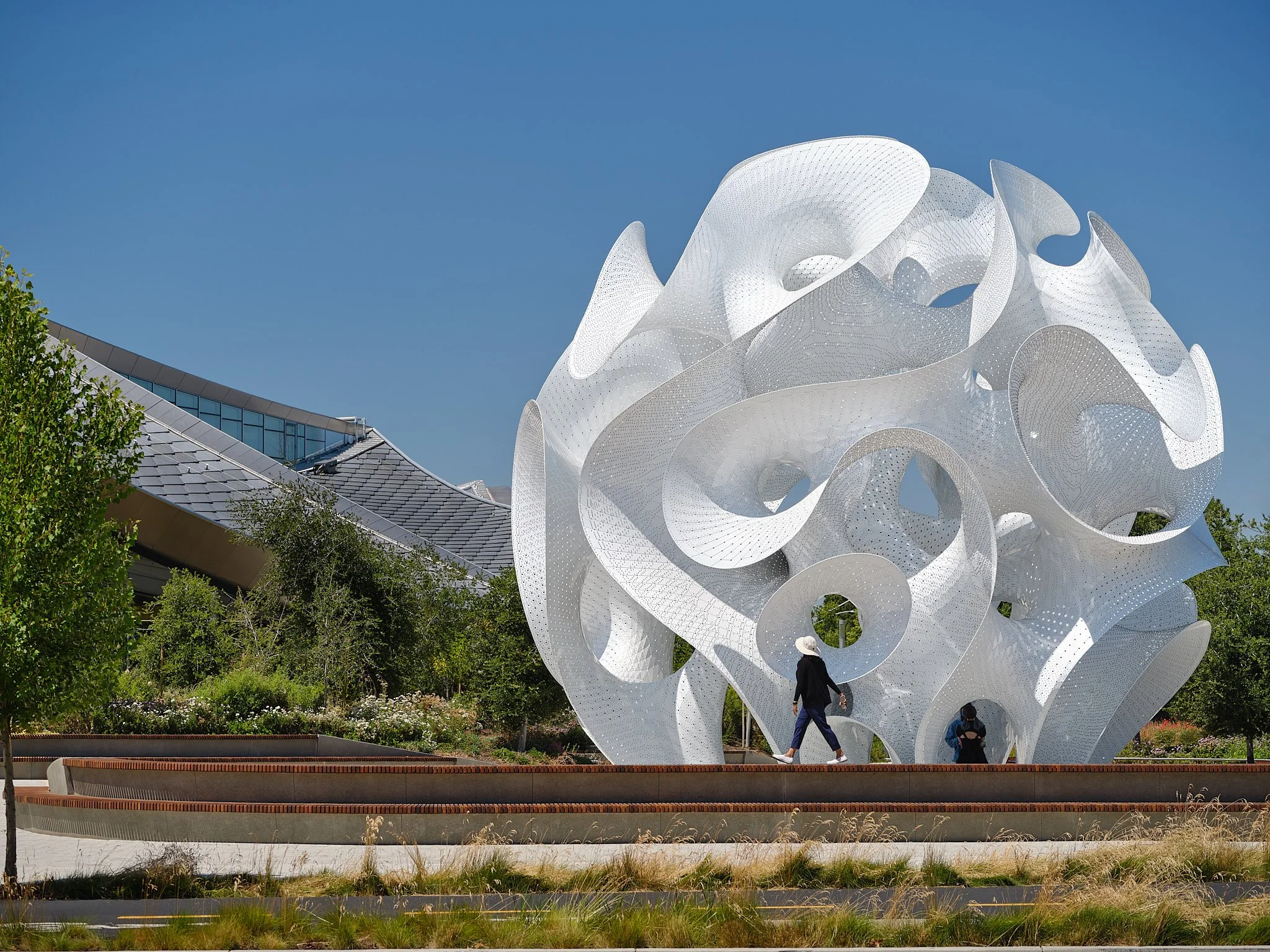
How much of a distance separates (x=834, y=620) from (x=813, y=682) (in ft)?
73.3

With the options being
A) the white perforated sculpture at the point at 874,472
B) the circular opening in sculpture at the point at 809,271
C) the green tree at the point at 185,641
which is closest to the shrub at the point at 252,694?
the green tree at the point at 185,641

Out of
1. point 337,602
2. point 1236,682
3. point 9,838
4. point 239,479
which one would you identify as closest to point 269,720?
point 337,602

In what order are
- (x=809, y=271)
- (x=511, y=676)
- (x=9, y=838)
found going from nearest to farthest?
(x=9, y=838) → (x=809, y=271) → (x=511, y=676)

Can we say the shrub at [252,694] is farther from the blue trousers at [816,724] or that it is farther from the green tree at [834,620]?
the green tree at [834,620]

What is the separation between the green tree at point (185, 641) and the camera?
31109 millimetres

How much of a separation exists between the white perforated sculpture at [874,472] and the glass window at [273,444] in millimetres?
61153

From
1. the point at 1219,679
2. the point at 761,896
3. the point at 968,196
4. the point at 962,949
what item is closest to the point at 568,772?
the point at 761,896

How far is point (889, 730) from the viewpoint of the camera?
51.9ft

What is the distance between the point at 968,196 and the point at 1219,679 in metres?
13.2

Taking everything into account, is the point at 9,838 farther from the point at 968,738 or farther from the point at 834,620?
the point at 834,620

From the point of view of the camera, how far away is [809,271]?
18.2 meters

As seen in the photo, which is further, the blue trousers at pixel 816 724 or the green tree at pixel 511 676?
the green tree at pixel 511 676

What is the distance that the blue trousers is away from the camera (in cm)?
1474

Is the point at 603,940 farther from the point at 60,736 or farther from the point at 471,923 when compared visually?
the point at 60,736
